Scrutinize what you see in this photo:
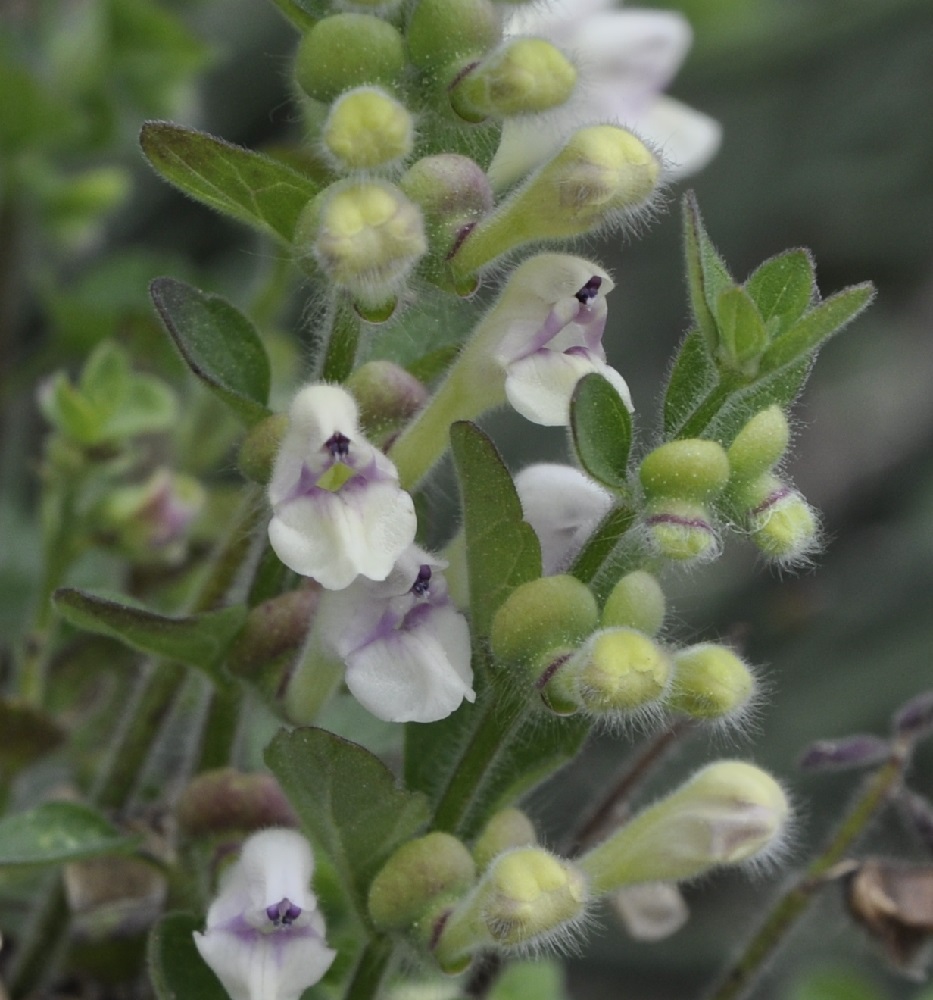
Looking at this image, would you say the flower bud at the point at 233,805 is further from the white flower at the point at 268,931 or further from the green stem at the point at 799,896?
the green stem at the point at 799,896

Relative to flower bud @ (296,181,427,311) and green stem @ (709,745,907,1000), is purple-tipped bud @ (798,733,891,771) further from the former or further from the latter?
flower bud @ (296,181,427,311)

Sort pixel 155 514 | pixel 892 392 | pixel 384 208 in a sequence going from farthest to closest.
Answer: pixel 892 392 < pixel 155 514 < pixel 384 208

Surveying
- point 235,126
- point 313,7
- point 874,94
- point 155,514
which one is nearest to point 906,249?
point 874,94

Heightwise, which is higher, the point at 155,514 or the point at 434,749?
the point at 434,749

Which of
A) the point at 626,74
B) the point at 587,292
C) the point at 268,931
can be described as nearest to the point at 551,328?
the point at 587,292

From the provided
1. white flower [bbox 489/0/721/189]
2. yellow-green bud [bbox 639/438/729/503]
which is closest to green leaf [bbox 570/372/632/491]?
yellow-green bud [bbox 639/438/729/503]

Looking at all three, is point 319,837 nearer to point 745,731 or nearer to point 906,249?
point 745,731

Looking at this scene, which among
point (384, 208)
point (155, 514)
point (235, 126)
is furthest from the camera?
point (235, 126)
